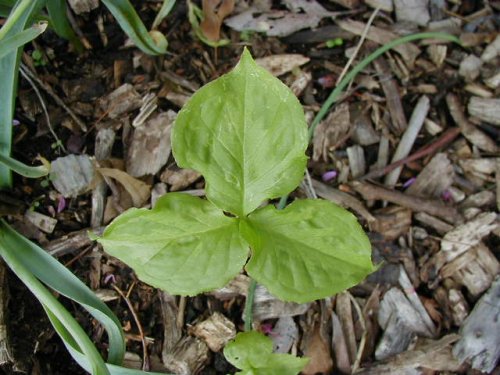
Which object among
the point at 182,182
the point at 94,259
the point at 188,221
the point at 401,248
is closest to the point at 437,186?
the point at 401,248

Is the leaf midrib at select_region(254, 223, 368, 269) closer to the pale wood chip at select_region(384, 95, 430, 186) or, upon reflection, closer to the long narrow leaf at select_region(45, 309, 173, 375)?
the long narrow leaf at select_region(45, 309, 173, 375)

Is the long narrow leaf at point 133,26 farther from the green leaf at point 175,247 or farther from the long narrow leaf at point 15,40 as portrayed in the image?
A: the green leaf at point 175,247

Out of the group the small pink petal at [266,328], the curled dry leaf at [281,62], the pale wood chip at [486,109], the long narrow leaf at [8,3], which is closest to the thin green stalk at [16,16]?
the long narrow leaf at [8,3]

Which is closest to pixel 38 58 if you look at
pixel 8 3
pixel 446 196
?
pixel 8 3

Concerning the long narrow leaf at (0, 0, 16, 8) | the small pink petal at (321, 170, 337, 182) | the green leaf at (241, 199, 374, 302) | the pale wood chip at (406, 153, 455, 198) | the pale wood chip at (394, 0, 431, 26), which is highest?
the long narrow leaf at (0, 0, 16, 8)

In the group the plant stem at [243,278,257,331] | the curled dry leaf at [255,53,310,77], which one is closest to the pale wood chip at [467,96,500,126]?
the curled dry leaf at [255,53,310,77]

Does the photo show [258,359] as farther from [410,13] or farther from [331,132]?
[410,13]
